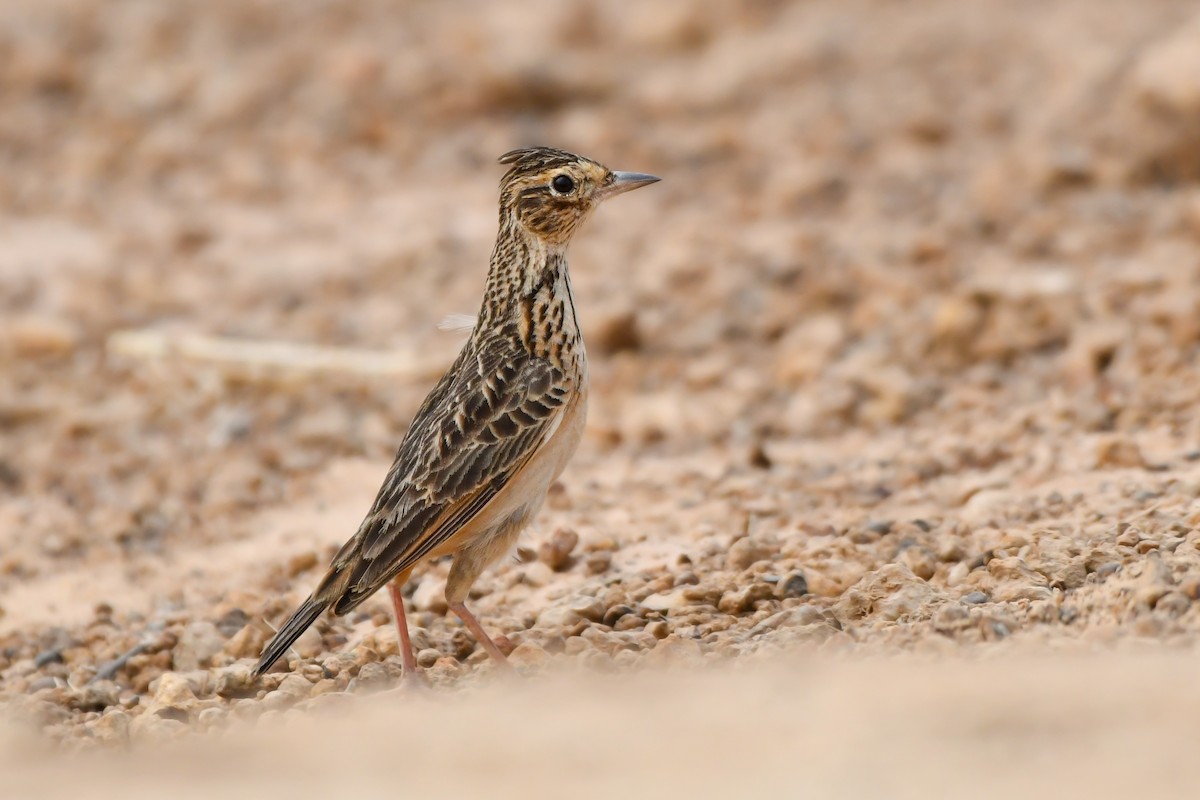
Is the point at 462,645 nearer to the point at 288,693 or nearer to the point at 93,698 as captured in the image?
the point at 288,693

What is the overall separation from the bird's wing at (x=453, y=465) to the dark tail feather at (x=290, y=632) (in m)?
0.06

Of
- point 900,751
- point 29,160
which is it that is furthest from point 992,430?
point 29,160

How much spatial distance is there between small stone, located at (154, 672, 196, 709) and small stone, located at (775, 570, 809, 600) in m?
2.09

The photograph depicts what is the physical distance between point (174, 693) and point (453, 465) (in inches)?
48.5

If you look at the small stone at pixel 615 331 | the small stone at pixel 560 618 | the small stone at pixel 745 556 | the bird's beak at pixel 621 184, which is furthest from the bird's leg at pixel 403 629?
the small stone at pixel 615 331

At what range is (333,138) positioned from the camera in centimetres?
1309

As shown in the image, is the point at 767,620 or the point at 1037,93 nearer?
the point at 767,620

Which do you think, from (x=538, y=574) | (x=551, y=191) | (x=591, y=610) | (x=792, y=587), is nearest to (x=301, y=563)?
(x=538, y=574)

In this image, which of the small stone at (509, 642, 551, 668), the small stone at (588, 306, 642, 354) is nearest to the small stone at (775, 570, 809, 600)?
the small stone at (509, 642, 551, 668)

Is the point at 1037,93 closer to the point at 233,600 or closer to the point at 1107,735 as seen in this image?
the point at 233,600

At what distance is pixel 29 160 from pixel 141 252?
2.20m

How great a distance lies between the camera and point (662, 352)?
32.2 feet

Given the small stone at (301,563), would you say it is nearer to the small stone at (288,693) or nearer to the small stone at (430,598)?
the small stone at (430,598)

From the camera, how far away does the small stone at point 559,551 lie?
22.3 ft
